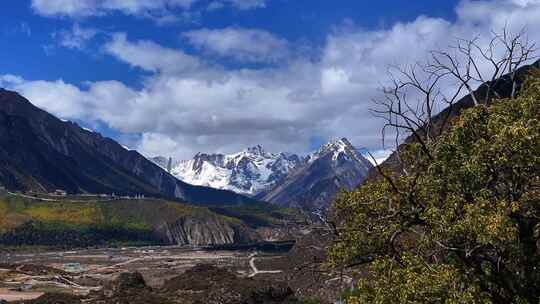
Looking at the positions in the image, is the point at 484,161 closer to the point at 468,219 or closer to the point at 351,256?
the point at 468,219

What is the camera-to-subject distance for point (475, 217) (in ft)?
84.0

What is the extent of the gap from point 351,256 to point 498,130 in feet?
35.0

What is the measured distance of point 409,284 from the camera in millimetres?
26594

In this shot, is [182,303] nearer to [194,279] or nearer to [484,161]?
[194,279]

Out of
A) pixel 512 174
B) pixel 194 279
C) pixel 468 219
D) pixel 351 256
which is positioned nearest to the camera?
pixel 468 219

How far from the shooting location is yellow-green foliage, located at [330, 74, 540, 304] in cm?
2598

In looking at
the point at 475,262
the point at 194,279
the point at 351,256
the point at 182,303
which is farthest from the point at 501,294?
the point at 194,279

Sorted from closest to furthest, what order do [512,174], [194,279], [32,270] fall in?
[512,174] < [194,279] < [32,270]

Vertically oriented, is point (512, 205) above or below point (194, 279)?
above

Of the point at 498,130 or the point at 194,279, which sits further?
the point at 194,279

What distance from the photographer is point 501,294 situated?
2908 cm

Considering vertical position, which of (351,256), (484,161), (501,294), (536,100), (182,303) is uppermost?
(536,100)

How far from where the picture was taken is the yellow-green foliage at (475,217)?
2598 centimetres

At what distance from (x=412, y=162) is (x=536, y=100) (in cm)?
811
